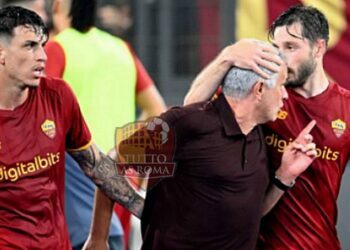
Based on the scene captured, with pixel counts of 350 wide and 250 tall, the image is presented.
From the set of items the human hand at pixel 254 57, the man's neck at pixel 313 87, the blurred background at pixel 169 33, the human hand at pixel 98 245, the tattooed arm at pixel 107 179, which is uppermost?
the human hand at pixel 254 57

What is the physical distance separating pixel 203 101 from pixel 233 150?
10.4 inches

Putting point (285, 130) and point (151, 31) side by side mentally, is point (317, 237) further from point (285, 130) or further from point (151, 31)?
point (151, 31)

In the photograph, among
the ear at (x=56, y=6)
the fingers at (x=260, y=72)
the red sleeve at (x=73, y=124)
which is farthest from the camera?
the ear at (x=56, y=6)

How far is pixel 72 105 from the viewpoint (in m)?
6.03

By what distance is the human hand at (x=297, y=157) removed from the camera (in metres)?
5.76

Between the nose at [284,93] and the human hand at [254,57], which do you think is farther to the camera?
the nose at [284,93]

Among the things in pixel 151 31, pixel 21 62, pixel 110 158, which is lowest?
pixel 151 31

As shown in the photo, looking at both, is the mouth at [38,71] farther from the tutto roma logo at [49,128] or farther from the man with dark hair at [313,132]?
the man with dark hair at [313,132]

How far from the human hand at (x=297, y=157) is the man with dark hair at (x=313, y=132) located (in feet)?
0.48

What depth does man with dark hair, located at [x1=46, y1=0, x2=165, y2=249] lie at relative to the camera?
7.70 m

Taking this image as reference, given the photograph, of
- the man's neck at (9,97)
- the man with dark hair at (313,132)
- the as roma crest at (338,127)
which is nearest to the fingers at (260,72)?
the man with dark hair at (313,132)

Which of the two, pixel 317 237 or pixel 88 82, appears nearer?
pixel 317 237

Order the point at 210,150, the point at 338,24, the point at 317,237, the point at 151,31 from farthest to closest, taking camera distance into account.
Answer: the point at 151,31 < the point at 338,24 < the point at 317,237 < the point at 210,150

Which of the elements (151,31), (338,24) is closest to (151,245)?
(338,24)
